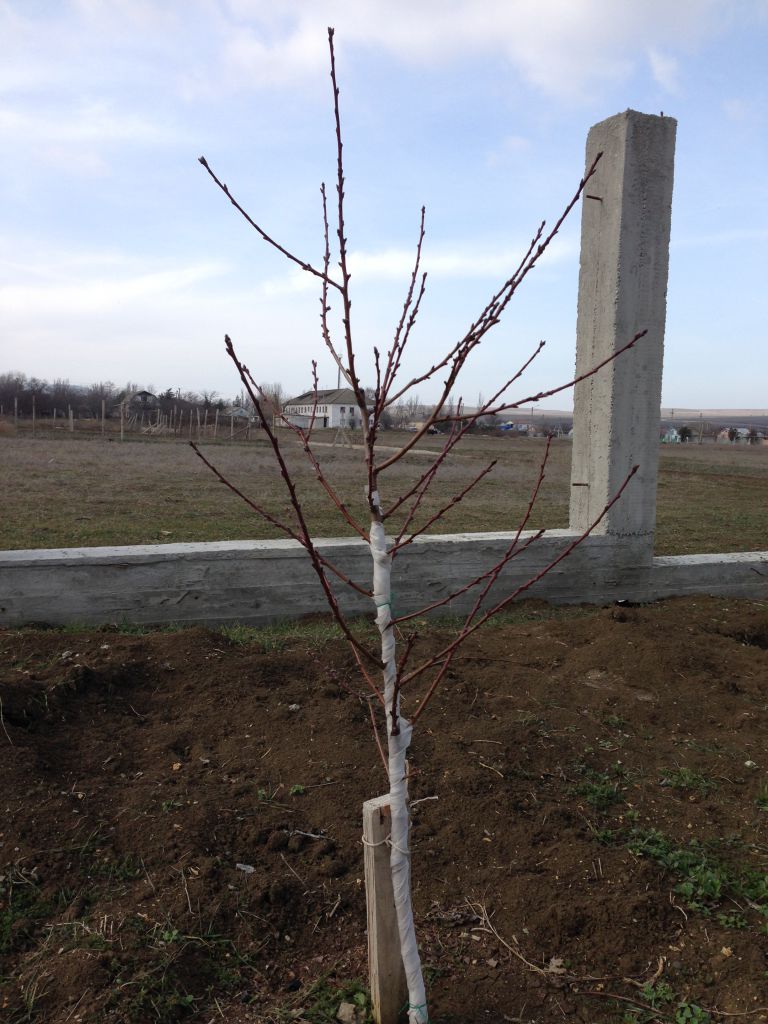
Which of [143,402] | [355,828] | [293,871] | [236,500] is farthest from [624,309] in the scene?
[143,402]

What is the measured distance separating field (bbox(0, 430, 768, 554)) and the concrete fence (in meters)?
2.60

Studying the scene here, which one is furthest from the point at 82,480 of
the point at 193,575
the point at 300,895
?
the point at 300,895

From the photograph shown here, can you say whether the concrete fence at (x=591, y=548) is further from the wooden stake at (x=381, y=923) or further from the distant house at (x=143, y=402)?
the distant house at (x=143, y=402)

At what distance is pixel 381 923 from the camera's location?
1913 millimetres

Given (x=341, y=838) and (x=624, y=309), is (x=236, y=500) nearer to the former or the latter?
(x=624, y=309)

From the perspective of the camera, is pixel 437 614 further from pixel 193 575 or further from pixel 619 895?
pixel 619 895

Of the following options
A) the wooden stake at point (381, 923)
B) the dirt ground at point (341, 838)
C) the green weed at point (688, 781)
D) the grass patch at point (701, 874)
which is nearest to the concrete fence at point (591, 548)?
the dirt ground at point (341, 838)

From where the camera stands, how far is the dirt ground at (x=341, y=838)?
216 cm

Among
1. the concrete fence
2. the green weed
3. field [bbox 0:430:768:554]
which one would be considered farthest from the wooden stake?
field [bbox 0:430:768:554]

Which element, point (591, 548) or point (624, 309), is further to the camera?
point (591, 548)

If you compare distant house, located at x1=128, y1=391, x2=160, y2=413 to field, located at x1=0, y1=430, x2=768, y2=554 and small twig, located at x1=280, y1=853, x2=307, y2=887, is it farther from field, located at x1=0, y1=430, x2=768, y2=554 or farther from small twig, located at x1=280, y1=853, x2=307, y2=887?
small twig, located at x1=280, y1=853, x2=307, y2=887

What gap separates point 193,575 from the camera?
17.3ft

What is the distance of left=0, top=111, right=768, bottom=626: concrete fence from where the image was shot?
5.16 m

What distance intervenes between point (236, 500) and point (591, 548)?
711 cm
